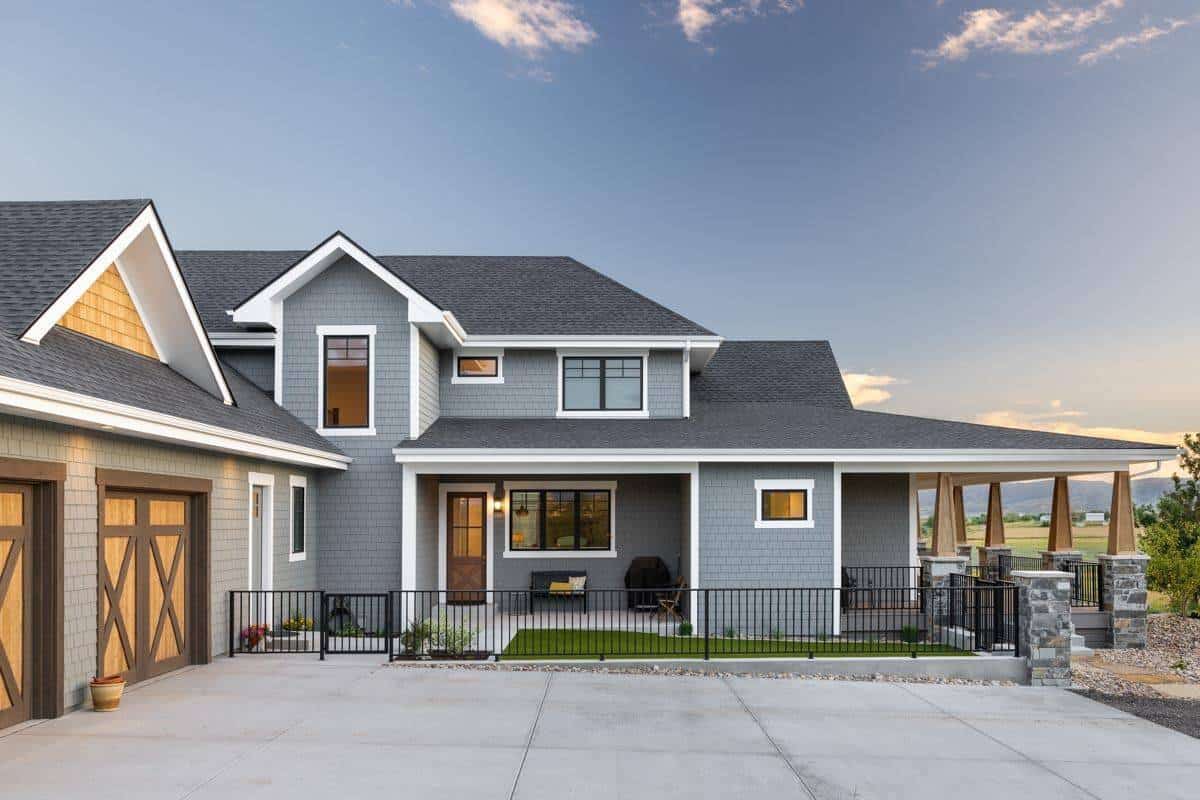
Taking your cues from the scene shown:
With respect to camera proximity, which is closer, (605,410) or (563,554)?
(605,410)

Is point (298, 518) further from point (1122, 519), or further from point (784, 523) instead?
point (1122, 519)

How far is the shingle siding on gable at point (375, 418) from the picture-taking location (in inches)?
662

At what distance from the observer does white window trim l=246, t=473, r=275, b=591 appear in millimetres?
13930

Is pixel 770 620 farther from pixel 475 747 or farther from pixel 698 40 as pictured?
pixel 698 40

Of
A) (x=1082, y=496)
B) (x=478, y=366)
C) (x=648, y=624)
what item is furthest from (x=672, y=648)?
(x=1082, y=496)

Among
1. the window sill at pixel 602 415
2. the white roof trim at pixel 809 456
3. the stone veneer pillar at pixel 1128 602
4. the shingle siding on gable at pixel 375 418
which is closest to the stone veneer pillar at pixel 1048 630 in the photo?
the white roof trim at pixel 809 456

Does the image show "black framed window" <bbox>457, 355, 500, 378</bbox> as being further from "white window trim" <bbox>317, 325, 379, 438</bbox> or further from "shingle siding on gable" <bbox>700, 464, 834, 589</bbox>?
"shingle siding on gable" <bbox>700, 464, 834, 589</bbox>

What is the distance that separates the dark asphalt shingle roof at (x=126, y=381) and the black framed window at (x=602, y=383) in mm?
5926

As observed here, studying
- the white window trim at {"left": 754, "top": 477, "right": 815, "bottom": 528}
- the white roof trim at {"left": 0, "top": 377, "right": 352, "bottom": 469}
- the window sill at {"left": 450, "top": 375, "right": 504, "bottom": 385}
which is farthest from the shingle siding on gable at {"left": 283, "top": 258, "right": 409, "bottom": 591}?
the white window trim at {"left": 754, "top": 477, "right": 815, "bottom": 528}

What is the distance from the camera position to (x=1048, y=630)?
480 inches

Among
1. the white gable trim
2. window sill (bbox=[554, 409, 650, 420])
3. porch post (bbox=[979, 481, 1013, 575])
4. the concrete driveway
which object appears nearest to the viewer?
the concrete driveway

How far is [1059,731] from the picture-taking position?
9.36m

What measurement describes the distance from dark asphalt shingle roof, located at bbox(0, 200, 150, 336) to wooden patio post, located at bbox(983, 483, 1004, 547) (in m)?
19.6

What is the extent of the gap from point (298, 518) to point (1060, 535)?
15.2 meters
